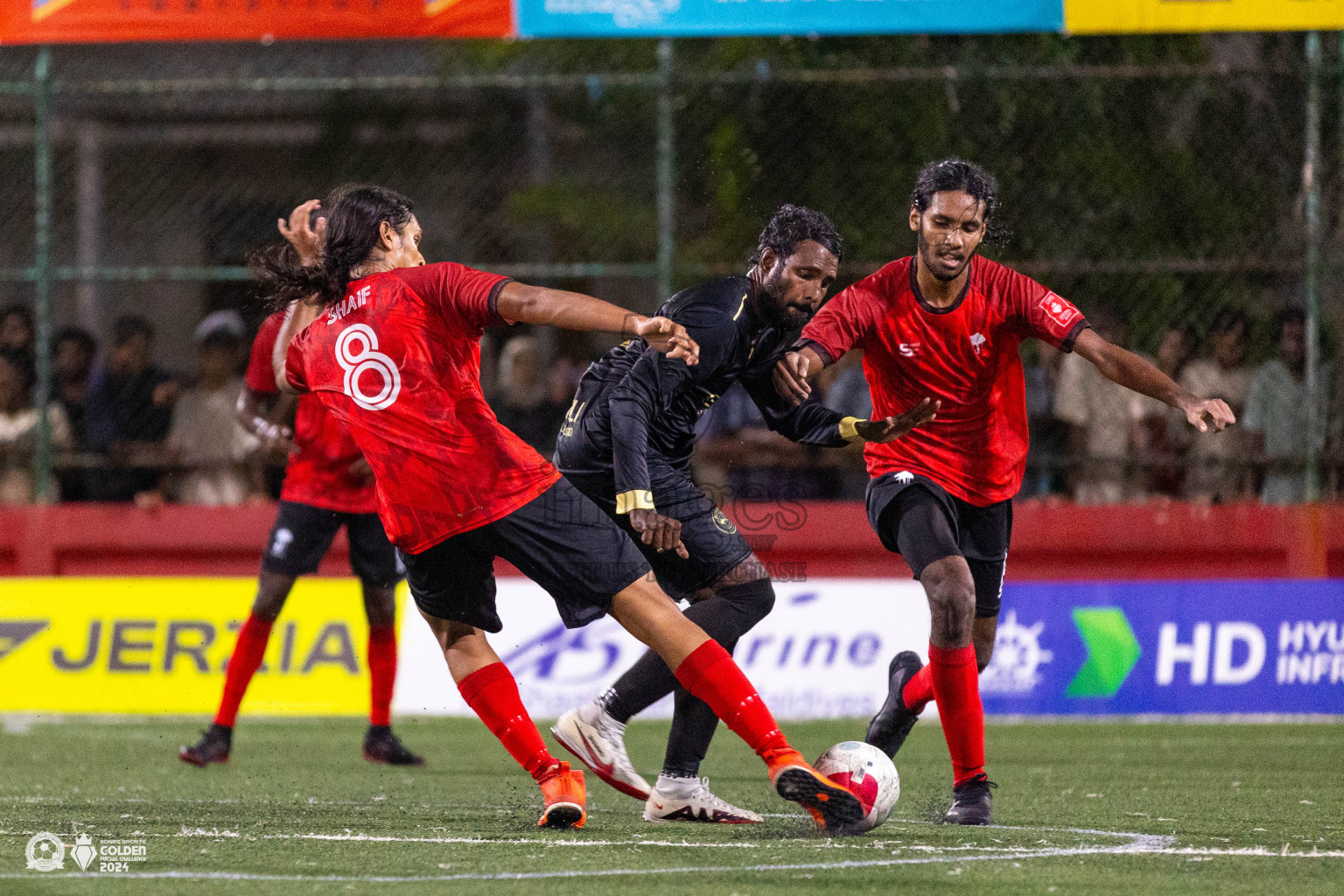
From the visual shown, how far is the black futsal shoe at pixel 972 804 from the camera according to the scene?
5.52m

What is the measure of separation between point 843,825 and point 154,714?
598 cm

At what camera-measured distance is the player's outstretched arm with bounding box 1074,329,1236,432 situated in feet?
17.1

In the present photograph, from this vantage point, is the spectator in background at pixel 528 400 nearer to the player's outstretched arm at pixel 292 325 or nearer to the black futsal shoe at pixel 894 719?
the player's outstretched arm at pixel 292 325

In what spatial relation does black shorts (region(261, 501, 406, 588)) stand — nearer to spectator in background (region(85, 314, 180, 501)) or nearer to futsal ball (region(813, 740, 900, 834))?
futsal ball (region(813, 740, 900, 834))

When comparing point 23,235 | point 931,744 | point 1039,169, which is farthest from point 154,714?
point 23,235

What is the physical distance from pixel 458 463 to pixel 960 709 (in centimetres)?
190

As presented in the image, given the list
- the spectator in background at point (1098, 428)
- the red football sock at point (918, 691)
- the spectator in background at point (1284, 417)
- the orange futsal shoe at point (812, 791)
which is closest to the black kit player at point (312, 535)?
the red football sock at point (918, 691)

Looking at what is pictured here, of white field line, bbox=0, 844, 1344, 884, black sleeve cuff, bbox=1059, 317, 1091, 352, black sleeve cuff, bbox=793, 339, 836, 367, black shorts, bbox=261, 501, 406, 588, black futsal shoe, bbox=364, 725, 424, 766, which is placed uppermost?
black sleeve cuff, bbox=1059, 317, 1091, 352

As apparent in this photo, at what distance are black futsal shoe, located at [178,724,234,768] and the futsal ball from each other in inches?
127

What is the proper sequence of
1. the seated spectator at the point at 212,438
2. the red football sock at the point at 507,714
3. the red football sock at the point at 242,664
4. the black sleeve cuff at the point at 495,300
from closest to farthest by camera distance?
the black sleeve cuff at the point at 495,300 → the red football sock at the point at 507,714 → the red football sock at the point at 242,664 → the seated spectator at the point at 212,438

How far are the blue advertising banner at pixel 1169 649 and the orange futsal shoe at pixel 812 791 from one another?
4798 millimetres

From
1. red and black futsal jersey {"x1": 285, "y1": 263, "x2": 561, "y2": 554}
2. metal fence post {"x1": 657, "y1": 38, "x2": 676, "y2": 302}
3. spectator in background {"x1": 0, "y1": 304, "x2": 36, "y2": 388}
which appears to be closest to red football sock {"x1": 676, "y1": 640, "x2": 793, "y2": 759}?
red and black futsal jersey {"x1": 285, "y1": 263, "x2": 561, "y2": 554}

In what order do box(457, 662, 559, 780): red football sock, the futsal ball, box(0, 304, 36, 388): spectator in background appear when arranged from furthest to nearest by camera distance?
1. box(0, 304, 36, 388): spectator in background
2. box(457, 662, 559, 780): red football sock
3. the futsal ball

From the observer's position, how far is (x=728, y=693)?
503cm
